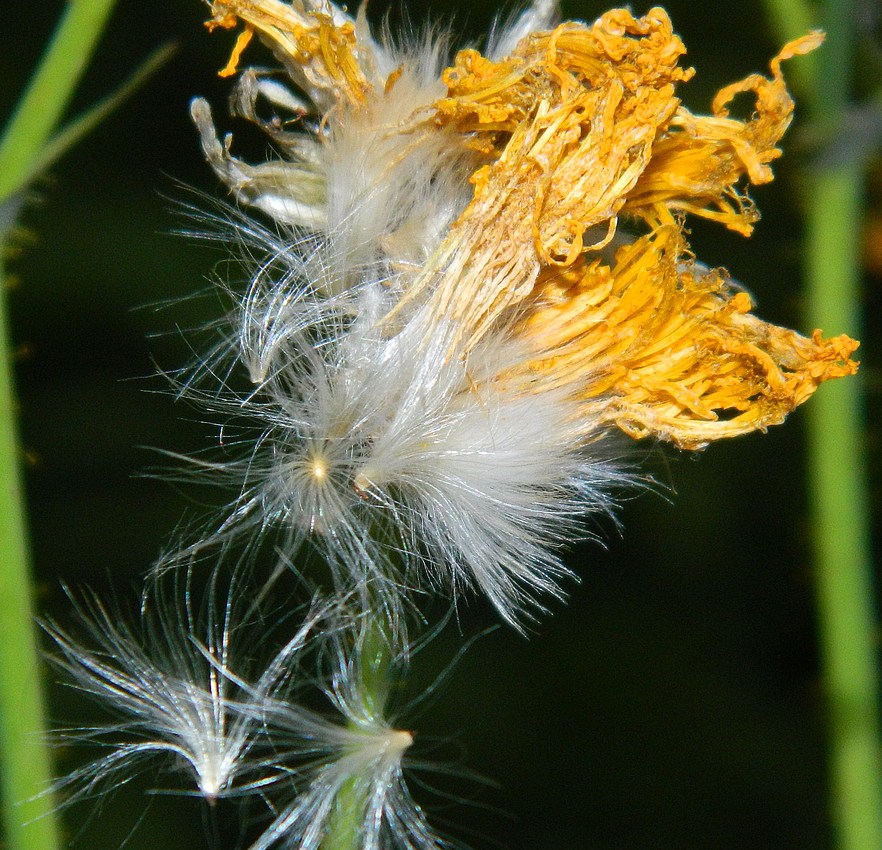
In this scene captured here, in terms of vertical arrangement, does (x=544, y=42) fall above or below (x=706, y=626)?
above

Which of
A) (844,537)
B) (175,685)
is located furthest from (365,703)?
(844,537)

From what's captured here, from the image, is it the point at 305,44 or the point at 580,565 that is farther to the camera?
the point at 580,565

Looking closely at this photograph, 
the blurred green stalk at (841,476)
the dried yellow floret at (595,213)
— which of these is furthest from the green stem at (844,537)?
the dried yellow floret at (595,213)

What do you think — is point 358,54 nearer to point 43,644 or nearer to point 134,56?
point 43,644

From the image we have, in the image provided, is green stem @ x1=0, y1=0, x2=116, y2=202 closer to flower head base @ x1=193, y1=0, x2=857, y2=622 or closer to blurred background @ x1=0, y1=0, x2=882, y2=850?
flower head base @ x1=193, y1=0, x2=857, y2=622

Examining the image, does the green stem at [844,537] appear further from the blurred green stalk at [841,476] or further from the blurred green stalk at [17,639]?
the blurred green stalk at [17,639]

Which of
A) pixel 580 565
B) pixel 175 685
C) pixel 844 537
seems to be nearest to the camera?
pixel 175 685

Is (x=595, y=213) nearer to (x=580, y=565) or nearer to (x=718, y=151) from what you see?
(x=718, y=151)

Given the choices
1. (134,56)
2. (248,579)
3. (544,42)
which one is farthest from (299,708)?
(134,56)
